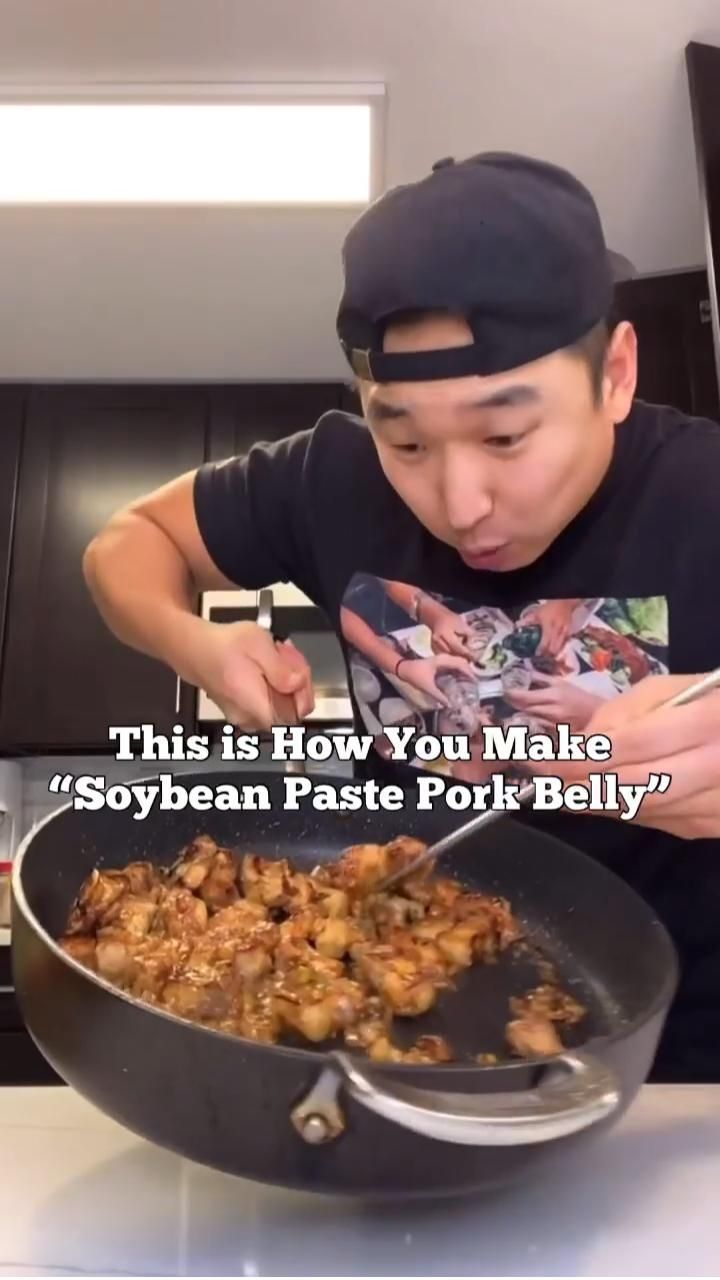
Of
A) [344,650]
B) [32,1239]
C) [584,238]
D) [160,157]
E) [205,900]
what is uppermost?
[160,157]

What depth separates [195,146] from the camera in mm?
1246

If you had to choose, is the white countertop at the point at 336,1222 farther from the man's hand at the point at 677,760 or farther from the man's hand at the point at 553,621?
the man's hand at the point at 553,621

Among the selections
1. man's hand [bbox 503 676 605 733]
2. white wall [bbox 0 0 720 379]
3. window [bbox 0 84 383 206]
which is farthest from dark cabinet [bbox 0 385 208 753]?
man's hand [bbox 503 676 605 733]

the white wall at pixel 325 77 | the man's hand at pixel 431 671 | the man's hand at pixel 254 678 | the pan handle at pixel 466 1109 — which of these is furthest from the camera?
the white wall at pixel 325 77

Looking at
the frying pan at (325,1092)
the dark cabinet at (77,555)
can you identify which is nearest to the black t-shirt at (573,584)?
the frying pan at (325,1092)

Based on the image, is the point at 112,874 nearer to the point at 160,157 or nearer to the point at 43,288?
the point at 160,157

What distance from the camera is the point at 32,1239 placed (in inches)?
14.8

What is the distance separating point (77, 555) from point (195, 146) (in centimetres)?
87

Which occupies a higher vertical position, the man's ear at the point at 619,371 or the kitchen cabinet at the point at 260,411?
the kitchen cabinet at the point at 260,411

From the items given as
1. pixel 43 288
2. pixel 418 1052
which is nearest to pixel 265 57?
pixel 43 288

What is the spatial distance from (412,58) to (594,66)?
0.69 ft

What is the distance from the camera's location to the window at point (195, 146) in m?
1.20

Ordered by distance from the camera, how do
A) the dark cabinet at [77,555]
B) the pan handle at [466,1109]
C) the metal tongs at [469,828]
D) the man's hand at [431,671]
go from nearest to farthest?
the pan handle at [466,1109], the metal tongs at [469,828], the man's hand at [431,671], the dark cabinet at [77,555]

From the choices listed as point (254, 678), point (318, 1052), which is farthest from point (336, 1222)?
point (254, 678)
